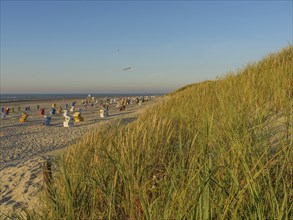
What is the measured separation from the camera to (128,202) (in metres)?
2.18

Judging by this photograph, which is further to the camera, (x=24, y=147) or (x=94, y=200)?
(x=24, y=147)

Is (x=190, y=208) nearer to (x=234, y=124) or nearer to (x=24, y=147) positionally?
(x=234, y=124)

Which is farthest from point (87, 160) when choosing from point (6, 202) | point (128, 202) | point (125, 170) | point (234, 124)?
point (6, 202)

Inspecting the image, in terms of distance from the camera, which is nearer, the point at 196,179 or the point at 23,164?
the point at 196,179

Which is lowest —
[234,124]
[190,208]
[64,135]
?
[64,135]

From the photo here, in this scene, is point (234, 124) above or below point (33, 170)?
above

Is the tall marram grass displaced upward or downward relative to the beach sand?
upward

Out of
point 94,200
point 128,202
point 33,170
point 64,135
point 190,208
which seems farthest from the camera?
point 64,135

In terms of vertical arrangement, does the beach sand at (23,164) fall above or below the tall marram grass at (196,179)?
below

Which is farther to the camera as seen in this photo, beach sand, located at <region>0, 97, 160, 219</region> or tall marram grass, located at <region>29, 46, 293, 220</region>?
beach sand, located at <region>0, 97, 160, 219</region>

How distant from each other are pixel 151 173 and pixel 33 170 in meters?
5.24

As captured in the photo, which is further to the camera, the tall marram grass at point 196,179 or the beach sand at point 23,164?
the beach sand at point 23,164

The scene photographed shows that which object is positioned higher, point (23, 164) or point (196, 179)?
point (196, 179)

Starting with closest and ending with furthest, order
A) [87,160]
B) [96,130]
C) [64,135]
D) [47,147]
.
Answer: [87,160]
[96,130]
[47,147]
[64,135]
